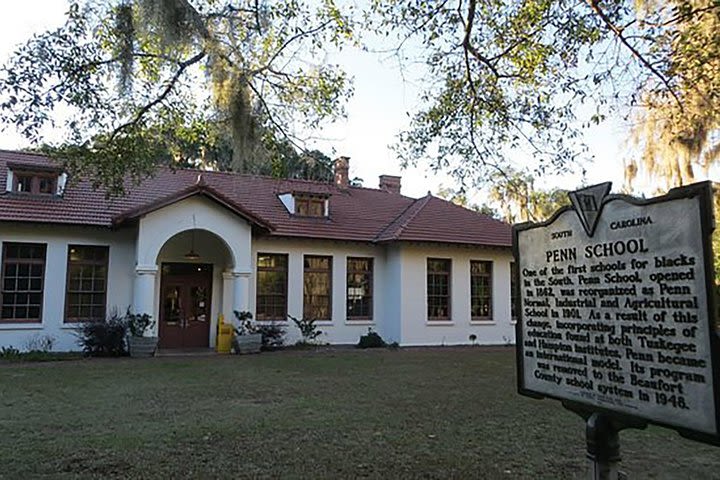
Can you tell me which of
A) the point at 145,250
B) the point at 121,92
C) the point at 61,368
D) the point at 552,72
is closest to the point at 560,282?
the point at 552,72

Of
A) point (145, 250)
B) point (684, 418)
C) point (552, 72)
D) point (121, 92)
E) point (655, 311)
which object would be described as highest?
point (552, 72)

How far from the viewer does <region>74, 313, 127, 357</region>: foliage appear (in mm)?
15281

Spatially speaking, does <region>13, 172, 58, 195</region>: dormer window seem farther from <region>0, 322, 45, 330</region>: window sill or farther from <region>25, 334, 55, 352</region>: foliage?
<region>25, 334, 55, 352</region>: foliage

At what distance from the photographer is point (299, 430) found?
22.6 feet

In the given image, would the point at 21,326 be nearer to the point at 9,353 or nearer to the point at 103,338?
the point at 9,353

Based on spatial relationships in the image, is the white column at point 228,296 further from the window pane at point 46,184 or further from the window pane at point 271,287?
the window pane at point 46,184

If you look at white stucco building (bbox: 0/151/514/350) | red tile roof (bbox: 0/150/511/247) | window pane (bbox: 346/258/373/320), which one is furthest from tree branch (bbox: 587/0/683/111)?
window pane (bbox: 346/258/373/320)

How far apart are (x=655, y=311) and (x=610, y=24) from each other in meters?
5.73

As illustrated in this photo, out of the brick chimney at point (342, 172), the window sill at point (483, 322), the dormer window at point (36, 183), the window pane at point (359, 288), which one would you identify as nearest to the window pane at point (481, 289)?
the window sill at point (483, 322)

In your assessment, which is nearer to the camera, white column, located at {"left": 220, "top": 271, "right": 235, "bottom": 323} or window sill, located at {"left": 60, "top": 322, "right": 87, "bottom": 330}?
window sill, located at {"left": 60, "top": 322, "right": 87, "bottom": 330}

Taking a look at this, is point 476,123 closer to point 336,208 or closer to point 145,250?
point 145,250

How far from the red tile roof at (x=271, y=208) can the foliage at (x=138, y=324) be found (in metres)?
2.66

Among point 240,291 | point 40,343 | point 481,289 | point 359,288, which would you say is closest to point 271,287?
point 240,291

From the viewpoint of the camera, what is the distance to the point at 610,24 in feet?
25.3
